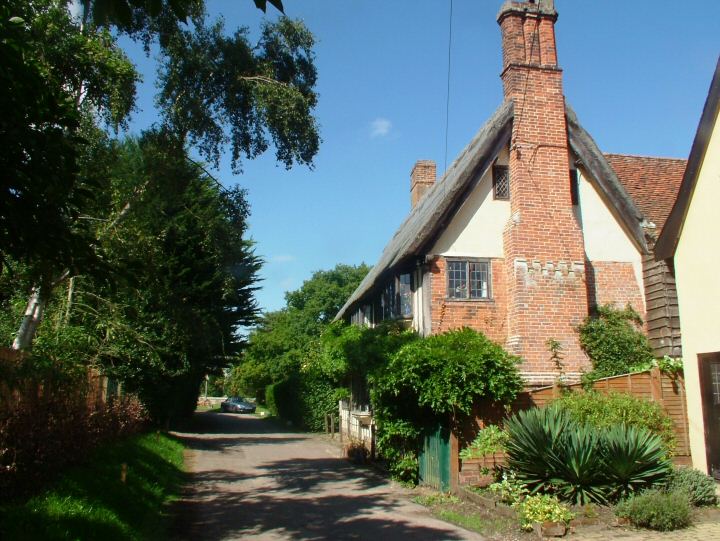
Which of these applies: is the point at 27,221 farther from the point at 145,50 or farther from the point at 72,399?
the point at 145,50

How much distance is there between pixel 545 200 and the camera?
46.0 feet

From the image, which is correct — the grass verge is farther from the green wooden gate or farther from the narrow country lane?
the green wooden gate

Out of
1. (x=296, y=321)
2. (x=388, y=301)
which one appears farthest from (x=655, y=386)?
(x=296, y=321)

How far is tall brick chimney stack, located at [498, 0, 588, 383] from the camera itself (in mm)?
13375

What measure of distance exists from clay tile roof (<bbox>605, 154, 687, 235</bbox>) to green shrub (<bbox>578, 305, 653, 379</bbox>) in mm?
2940

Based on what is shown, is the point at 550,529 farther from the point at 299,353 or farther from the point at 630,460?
the point at 299,353

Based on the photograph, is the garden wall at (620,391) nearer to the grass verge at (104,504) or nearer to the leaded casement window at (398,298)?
the leaded casement window at (398,298)

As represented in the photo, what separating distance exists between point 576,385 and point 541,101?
6.58 meters

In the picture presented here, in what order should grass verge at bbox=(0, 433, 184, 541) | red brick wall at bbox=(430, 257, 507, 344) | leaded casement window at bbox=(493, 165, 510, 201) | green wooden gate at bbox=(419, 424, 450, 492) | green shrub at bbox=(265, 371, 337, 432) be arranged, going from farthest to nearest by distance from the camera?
green shrub at bbox=(265, 371, 337, 432) → leaded casement window at bbox=(493, 165, 510, 201) → red brick wall at bbox=(430, 257, 507, 344) → green wooden gate at bbox=(419, 424, 450, 492) → grass verge at bbox=(0, 433, 184, 541)

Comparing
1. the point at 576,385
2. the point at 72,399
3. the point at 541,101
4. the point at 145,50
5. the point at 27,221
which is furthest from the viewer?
the point at 541,101

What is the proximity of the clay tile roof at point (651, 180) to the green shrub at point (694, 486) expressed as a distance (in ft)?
22.7

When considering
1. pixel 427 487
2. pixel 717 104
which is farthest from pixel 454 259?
pixel 717 104

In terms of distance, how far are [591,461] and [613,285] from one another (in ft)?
21.2

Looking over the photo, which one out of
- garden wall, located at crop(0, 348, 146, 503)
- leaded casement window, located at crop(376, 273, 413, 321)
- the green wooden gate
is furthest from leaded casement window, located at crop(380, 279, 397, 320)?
garden wall, located at crop(0, 348, 146, 503)
